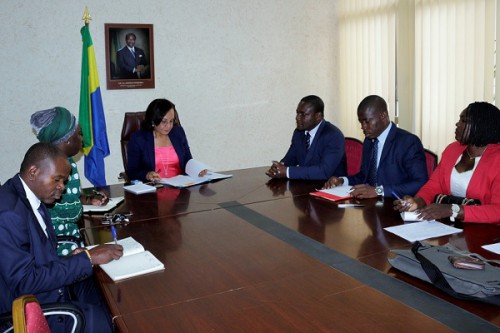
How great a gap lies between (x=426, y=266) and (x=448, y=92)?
3.27m

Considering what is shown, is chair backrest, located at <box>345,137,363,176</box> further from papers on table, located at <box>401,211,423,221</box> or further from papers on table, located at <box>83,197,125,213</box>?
papers on table, located at <box>83,197,125,213</box>

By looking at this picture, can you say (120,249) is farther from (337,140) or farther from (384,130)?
(337,140)

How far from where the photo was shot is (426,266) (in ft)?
5.52

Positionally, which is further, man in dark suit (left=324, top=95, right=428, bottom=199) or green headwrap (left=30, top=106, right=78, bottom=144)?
man in dark suit (left=324, top=95, right=428, bottom=199)

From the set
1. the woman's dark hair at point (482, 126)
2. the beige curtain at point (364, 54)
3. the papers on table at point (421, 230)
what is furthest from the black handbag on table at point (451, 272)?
the beige curtain at point (364, 54)

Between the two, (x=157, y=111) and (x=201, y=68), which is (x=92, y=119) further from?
(x=201, y=68)

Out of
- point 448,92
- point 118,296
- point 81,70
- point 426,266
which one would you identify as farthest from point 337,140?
point 81,70

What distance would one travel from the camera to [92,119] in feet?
15.7

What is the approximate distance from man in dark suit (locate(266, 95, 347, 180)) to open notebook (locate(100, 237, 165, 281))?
65.5 inches

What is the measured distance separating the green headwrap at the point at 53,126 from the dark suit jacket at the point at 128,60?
252 cm

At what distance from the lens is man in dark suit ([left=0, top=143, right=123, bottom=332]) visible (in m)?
1.78

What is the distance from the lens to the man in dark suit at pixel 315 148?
11.7ft

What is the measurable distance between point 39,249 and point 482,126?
2166mm

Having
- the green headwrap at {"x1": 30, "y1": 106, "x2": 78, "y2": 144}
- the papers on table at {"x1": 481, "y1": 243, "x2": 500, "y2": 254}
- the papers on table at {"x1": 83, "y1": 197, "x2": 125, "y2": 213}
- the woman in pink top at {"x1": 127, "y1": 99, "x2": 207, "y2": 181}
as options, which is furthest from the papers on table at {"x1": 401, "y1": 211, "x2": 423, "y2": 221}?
the woman in pink top at {"x1": 127, "y1": 99, "x2": 207, "y2": 181}
